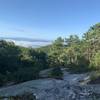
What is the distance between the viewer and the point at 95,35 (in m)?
45.3

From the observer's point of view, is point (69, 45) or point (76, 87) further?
point (69, 45)

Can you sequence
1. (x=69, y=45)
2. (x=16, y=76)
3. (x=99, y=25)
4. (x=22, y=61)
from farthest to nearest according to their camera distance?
(x=69, y=45), (x=99, y=25), (x=22, y=61), (x=16, y=76)

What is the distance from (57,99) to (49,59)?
42508 mm

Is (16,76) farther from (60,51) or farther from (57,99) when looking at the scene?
(60,51)

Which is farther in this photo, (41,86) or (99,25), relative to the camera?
(99,25)

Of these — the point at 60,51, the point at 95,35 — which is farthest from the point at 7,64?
the point at 60,51

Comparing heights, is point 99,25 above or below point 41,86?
above

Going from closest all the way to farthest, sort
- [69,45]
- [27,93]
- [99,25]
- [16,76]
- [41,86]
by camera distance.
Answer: [27,93], [41,86], [16,76], [99,25], [69,45]

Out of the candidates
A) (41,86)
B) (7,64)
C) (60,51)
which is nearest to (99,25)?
(60,51)

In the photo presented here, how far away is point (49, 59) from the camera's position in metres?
49.3

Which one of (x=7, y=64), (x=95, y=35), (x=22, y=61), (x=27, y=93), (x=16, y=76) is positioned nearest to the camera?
(x=27, y=93)

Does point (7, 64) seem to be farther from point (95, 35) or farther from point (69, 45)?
point (69, 45)

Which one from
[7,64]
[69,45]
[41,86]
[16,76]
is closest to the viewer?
[41,86]

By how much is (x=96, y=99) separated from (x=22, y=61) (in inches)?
920
